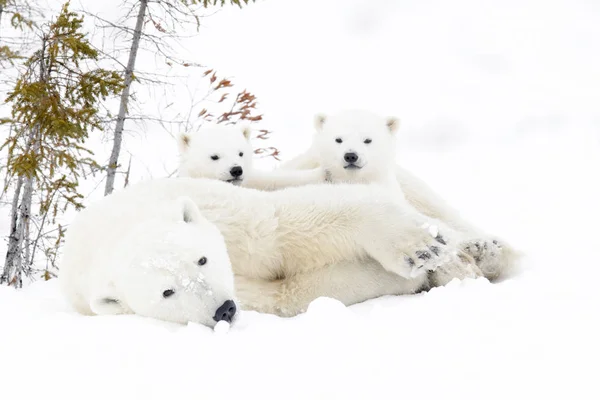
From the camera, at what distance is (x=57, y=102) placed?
6277 millimetres

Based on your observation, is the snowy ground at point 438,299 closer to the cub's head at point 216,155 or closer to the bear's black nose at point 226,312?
the bear's black nose at point 226,312

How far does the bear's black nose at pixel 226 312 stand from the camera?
2.23m

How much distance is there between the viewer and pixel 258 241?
2832 millimetres

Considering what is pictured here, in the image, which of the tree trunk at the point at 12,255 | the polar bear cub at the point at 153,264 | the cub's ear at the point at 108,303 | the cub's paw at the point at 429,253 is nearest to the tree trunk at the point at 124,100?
the tree trunk at the point at 12,255

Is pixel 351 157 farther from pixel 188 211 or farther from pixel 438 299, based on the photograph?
pixel 438 299

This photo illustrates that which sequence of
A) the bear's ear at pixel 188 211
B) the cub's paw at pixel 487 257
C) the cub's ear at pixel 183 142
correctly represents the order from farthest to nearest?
1. the cub's ear at pixel 183 142
2. the cub's paw at pixel 487 257
3. the bear's ear at pixel 188 211

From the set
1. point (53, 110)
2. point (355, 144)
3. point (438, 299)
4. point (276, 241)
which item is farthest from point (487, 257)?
point (53, 110)

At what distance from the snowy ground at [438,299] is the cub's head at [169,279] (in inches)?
3.3

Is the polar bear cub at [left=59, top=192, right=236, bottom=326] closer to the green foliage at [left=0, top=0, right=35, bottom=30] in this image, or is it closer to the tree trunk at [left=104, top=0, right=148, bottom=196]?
the tree trunk at [left=104, top=0, right=148, bottom=196]

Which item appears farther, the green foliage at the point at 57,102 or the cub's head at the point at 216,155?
the green foliage at the point at 57,102

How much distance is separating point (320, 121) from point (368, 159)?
0.74m

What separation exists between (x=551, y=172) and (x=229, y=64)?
39.5ft

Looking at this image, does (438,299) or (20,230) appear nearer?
(438,299)

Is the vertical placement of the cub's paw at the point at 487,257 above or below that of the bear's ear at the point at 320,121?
below
